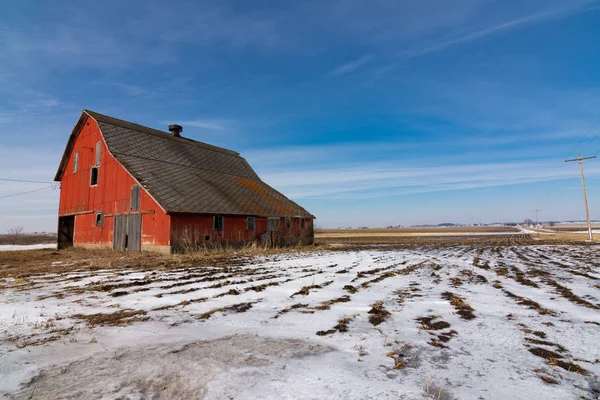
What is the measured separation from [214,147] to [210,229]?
41.0 feet

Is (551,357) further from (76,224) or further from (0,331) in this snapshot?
(76,224)

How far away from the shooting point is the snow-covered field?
2.53m

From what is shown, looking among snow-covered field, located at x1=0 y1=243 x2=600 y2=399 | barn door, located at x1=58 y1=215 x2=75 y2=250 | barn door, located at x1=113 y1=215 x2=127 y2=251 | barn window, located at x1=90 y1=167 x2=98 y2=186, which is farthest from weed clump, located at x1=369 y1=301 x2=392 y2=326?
barn door, located at x1=58 y1=215 x2=75 y2=250

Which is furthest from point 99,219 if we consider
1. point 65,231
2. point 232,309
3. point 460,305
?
point 460,305

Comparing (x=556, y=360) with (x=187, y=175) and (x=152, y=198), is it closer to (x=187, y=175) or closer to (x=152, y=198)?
(x=152, y=198)

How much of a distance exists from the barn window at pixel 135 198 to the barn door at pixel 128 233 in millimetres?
427

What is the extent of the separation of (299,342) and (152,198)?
14.7 m

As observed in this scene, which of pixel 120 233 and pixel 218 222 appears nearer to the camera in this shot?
pixel 120 233

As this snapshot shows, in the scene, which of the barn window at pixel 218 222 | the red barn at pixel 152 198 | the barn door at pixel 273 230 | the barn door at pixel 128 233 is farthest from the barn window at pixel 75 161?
the barn door at pixel 273 230

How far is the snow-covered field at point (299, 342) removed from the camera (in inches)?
99.4

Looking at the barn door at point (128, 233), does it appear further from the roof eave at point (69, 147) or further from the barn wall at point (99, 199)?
the roof eave at point (69, 147)

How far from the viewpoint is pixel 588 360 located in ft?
10.2

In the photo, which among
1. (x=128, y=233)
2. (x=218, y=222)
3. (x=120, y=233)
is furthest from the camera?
(x=218, y=222)

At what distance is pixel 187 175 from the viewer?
66.9 ft
